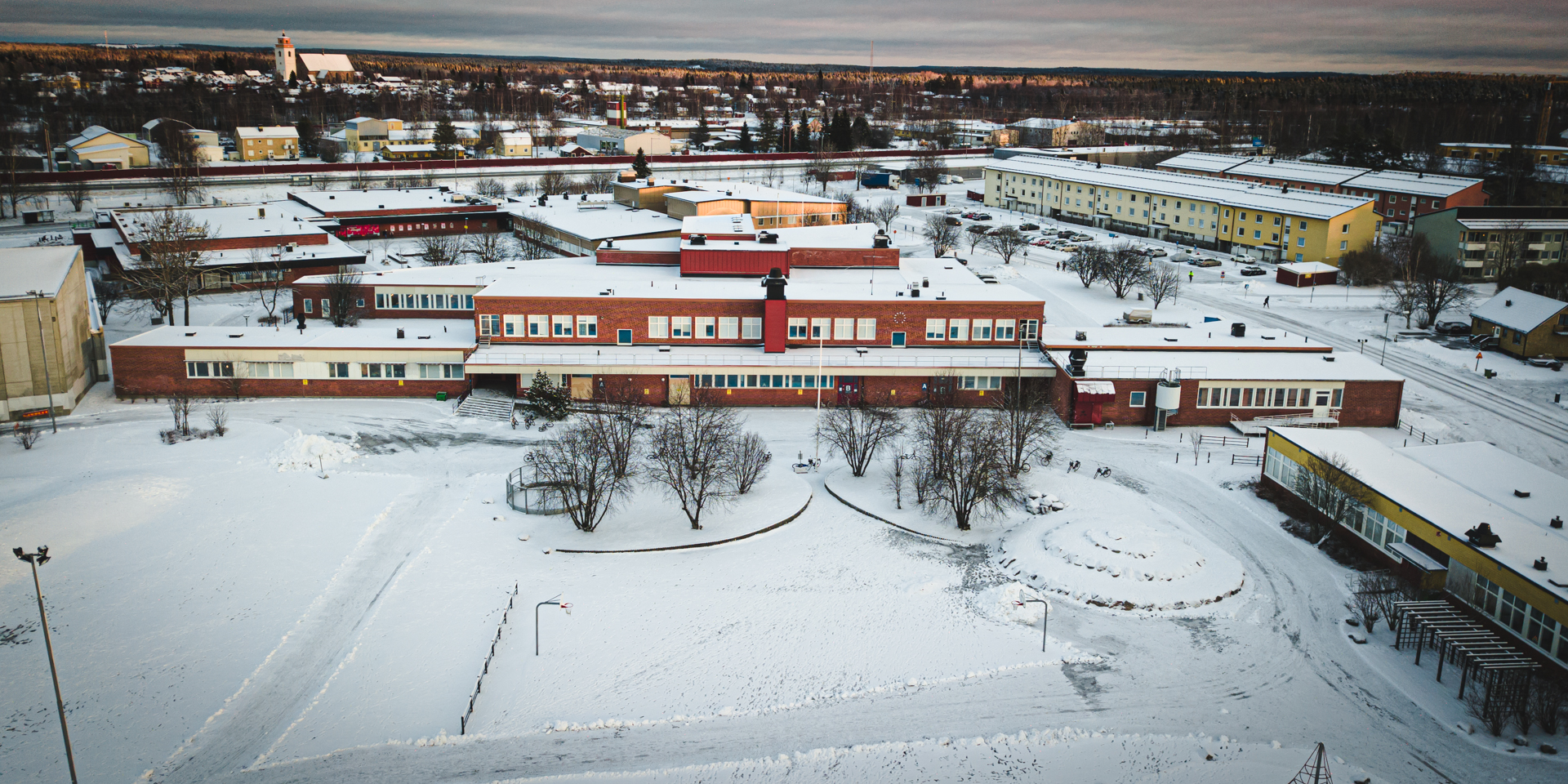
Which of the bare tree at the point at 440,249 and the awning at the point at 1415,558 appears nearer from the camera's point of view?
the awning at the point at 1415,558

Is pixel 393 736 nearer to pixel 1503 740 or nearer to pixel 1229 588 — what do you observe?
pixel 1229 588

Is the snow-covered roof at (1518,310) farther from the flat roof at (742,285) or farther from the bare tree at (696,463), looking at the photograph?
the bare tree at (696,463)

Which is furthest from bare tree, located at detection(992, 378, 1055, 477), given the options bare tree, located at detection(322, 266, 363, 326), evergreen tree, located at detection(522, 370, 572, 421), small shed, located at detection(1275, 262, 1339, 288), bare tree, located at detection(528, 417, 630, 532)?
small shed, located at detection(1275, 262, 1339, 288)

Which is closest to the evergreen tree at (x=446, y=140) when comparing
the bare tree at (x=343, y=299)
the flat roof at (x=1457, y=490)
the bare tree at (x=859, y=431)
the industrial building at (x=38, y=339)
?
the bare tree at (x=343, y=299)

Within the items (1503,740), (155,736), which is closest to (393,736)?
(155,736)

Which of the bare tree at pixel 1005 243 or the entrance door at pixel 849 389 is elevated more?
the bare tree at pixel 1005 243

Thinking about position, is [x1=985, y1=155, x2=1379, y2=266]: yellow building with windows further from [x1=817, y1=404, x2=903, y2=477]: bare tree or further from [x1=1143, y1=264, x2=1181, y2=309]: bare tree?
[x1=817, y1=404, x2=903, y2=477]: bare tree
